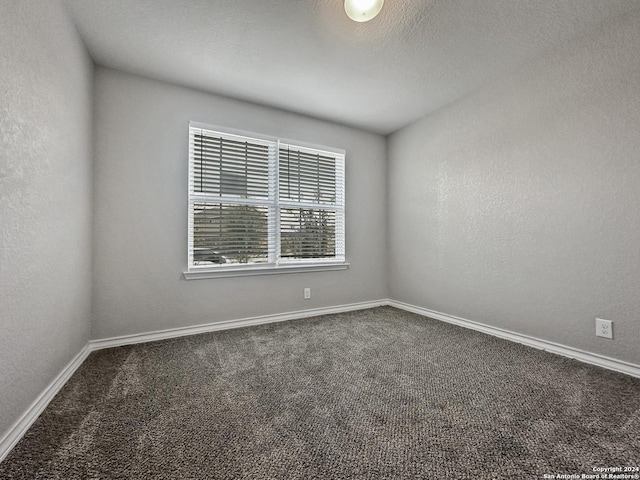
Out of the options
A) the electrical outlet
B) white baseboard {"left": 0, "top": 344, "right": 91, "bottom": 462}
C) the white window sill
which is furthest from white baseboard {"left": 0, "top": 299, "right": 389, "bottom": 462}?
the electrical outlet

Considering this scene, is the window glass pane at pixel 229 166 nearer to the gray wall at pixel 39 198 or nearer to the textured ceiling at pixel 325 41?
the textured ceiling at pixel 325 41

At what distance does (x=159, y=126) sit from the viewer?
2.57m

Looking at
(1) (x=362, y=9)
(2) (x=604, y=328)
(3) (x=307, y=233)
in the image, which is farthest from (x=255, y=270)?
(2) (x=604, y=328)

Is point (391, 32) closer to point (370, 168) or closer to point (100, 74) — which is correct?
point (370, 168)

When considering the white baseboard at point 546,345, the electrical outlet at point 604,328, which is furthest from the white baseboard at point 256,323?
the electrical outlet at point 604,328

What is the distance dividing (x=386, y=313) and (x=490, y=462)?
7.56 feet

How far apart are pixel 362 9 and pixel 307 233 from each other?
2.19 meters

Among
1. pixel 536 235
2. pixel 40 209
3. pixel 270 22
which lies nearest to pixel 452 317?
pixel 536 235

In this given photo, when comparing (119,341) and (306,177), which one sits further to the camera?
(306,177)

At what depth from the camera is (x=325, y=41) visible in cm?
209

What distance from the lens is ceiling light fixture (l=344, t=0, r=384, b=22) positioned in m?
1.68

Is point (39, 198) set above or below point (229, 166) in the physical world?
below

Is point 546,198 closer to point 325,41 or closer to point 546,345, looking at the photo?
point 546,345

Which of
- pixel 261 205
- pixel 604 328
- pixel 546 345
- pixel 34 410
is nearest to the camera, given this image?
pixel 34 410
